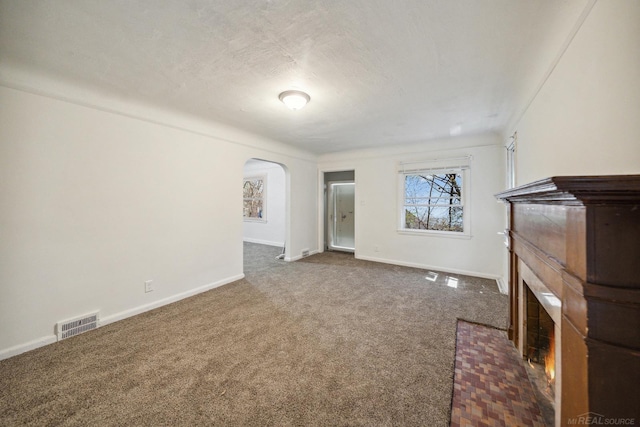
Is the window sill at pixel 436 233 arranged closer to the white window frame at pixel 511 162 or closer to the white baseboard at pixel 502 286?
the white baseboard at pixel 502 286

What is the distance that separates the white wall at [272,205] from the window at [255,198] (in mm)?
124

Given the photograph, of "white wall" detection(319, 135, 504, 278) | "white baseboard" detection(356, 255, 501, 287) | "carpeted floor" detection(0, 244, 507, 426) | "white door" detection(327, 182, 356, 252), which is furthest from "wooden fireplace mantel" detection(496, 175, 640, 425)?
"white door" detection(327, 182, 356, 252)

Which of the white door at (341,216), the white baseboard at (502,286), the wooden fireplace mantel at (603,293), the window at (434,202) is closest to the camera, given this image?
the wooden fireplace mantel at (603,293)

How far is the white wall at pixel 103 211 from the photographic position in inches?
79.1

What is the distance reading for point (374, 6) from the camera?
138cm

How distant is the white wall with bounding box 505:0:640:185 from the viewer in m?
1.00

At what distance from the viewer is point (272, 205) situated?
6953 millimetres

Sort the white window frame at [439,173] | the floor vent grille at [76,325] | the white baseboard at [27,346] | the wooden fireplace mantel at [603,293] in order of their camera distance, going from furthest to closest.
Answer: the white window frame at [439,173], the floor vent grille at [76,325], the white baseboard at [27,346], the wooden fireplace mantel at [603,293]

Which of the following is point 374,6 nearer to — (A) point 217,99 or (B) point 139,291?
(A) point 217,99

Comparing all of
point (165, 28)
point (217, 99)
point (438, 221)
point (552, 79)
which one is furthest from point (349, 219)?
point (165, 28)

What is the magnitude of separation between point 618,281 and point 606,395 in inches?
14.6

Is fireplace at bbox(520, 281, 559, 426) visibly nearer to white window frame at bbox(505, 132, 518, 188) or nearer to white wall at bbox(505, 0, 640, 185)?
white wall at bbox(505, 0, 640, 185)

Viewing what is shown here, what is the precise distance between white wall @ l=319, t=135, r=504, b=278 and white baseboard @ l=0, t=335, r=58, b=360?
181 inches

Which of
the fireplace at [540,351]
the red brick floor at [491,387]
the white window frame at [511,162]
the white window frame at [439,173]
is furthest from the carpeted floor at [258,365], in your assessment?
the white window frame at [511,162]
